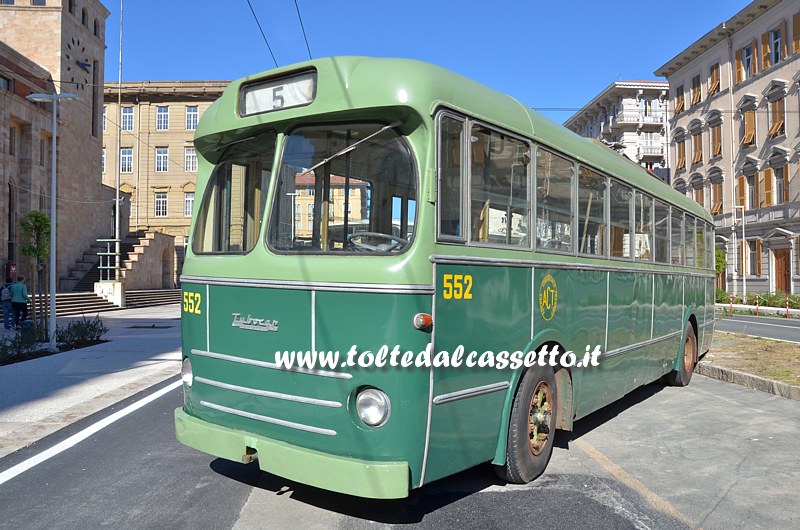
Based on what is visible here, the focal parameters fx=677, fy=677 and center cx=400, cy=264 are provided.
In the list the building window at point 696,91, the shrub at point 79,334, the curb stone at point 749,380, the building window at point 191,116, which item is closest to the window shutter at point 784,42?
the building window at point 696,91

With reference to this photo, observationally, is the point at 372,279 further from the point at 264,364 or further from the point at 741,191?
the point at 741,191

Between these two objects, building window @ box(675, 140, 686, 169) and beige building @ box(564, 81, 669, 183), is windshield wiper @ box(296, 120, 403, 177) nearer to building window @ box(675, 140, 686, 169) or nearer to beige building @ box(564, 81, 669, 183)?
building window @ box(675, 140, 686, 169)

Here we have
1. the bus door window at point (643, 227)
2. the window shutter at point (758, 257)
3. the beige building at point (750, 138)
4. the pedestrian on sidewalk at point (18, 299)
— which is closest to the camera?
the bus door window at point (643, 227)

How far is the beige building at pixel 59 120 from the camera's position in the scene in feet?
104

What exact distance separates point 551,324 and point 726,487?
1.87 metres

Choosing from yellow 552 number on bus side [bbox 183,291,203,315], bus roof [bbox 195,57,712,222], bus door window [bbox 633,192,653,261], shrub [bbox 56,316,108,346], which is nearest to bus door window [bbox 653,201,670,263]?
bus door window [bbox 633,192,653,261]

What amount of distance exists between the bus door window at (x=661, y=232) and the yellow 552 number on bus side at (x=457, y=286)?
16.1 feet

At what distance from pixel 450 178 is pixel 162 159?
203 ft

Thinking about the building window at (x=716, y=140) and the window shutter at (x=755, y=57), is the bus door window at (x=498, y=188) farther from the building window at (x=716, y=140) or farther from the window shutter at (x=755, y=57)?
the building window at (x=716, y=140)

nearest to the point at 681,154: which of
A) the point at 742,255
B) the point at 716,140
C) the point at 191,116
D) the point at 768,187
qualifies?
the point at 716,140

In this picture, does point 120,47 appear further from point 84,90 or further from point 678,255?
point 678,255

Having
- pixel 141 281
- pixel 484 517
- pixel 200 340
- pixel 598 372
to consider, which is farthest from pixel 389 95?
pixel 141 281

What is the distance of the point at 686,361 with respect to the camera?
34.1 feet

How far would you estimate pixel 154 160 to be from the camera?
61.7 m
